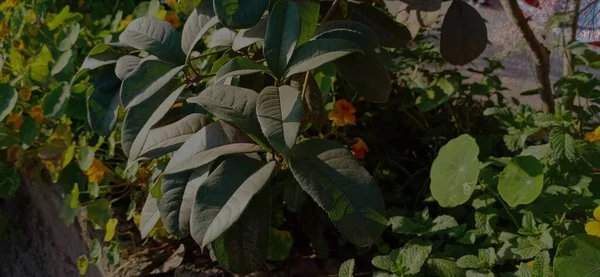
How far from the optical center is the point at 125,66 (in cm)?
133

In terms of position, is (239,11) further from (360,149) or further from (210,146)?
(360,149)

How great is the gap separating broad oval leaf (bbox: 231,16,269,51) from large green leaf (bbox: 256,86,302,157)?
0.20 meters

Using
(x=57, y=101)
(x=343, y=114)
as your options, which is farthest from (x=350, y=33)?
(x=57, y=101)

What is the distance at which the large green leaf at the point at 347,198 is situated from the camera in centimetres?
95

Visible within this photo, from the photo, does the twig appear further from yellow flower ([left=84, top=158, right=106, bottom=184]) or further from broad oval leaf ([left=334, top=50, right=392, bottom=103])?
yellow flower ([left=84, top=158, right=106, bottom=184])

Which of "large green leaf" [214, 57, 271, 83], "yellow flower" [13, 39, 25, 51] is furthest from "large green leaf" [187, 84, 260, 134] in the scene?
"yellow flower" [13, 39, 25, 51]

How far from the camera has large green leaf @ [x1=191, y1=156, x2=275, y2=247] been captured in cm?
95

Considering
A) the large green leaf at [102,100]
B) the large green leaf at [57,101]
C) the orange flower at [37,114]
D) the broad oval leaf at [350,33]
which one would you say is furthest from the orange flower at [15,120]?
the broad oval leaf at [350,33]

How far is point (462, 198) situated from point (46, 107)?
3.75 feet

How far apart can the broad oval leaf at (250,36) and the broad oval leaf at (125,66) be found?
9.2 inches

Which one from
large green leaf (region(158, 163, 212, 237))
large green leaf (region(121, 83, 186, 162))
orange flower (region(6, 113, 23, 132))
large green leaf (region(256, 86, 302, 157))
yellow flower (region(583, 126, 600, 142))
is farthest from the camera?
orange flower (region(6, 113, 23, 132))

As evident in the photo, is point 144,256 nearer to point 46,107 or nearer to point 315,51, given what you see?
point 46,107

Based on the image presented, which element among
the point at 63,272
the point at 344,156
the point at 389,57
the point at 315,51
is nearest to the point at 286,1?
the point at 315,51

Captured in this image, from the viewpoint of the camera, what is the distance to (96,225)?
1859 millimetres
